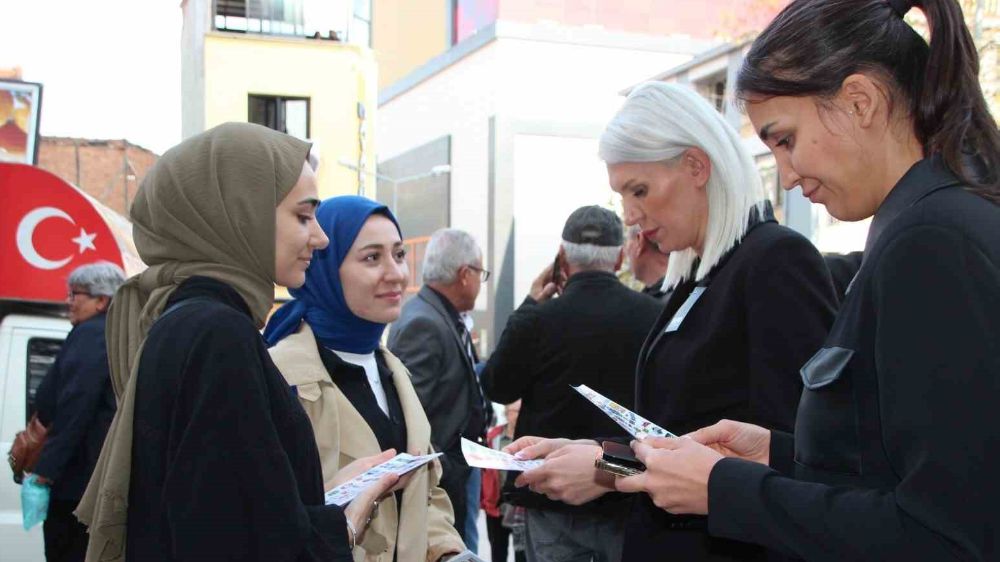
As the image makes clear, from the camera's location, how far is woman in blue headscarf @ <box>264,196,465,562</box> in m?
2.73

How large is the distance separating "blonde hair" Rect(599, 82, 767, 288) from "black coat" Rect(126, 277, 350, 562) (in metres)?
1.24

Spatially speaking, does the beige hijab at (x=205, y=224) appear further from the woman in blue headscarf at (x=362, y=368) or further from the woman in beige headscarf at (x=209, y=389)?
the woman in blue headscarf at (x=362, y=368)

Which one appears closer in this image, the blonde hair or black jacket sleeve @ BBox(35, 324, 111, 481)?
the blonde hair

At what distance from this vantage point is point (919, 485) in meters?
1.24

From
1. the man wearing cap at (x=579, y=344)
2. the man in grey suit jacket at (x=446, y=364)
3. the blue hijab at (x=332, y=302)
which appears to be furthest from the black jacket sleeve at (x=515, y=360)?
the blue hijab at (x=332, y=302)

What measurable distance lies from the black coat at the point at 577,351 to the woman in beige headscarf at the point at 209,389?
190 cm

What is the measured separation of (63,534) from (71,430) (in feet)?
→ 1.81

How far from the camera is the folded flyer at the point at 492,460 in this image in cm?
238

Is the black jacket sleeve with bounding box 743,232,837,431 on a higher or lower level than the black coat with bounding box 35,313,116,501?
higher

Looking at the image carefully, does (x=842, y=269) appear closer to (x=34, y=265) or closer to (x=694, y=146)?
(x=694, y=146)

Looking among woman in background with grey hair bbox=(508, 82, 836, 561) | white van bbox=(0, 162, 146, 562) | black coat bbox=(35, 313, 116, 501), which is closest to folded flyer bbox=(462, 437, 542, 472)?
woman in background with grey hair bbox=(508, 82, 836, 561)

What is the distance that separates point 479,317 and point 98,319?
25574 millimetres

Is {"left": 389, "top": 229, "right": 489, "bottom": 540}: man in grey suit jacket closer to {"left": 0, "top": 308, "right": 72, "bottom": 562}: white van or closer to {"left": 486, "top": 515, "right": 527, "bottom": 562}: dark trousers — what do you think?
{"left": 486, "top": 515, "right": 527, "bottom": 562}: dark trousers

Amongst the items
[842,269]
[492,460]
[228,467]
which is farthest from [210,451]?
[842,269]
